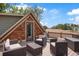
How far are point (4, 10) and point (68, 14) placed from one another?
1.89 meters

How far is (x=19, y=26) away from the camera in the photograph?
15.5ft

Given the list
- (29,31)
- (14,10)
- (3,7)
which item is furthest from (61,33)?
(3,7)

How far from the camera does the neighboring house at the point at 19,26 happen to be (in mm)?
4660

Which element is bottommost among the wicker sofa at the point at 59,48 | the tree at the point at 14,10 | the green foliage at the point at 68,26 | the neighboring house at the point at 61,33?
the wicker sofa at the point at 59,48

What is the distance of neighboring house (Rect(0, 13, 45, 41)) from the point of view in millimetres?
4660

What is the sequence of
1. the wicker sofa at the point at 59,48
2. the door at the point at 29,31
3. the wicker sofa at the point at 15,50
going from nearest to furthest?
1. the wicker sofa at the point at 15,50
2. the wicker sofa at the point at 59,48
3. the door at the point at 29,31

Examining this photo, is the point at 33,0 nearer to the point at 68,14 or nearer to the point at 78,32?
the point at 68,14

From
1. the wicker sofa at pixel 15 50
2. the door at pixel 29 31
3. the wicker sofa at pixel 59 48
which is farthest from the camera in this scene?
the door at pixel 29 31

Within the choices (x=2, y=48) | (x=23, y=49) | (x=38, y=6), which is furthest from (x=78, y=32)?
(x=2, y=48)

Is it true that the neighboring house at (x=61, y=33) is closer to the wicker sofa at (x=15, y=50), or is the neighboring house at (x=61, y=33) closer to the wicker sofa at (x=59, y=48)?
the wicker sofa at (x=59, y=48)

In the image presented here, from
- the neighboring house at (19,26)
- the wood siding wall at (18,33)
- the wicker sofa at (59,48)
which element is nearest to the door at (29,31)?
the neighboring house at (19,26)

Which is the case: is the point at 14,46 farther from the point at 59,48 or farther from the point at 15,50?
the point at 59,48

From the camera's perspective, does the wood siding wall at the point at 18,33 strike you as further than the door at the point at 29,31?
No

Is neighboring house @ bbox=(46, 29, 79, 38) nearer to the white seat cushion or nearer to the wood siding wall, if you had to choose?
the wood siding wall
